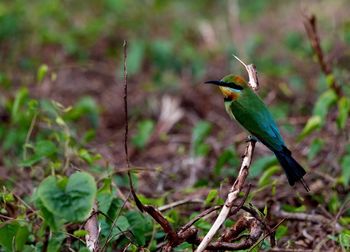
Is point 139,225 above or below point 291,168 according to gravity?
below

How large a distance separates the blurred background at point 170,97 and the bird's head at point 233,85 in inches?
22.1

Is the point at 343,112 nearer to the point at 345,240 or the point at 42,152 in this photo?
→ the point at 345,240

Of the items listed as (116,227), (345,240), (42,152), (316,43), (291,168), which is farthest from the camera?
(316,43)

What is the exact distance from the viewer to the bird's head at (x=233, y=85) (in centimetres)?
335

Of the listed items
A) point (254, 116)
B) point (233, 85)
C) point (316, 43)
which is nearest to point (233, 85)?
point (233, 85)

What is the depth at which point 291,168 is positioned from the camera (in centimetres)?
322

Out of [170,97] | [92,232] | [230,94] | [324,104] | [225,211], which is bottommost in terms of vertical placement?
[170,97]

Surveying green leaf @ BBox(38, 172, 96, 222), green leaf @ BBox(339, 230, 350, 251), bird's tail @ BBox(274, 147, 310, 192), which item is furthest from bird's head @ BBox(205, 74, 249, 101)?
green leaf @ BBox(38, 172, 96, 222)

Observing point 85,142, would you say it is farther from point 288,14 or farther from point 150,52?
point 288,14

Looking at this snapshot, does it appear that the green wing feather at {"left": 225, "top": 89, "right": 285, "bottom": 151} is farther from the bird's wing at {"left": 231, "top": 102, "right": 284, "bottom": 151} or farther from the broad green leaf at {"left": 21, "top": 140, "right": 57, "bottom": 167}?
the broad green leaf at {"left": 21, "top": 140, "right": 57, "bottom": 167}

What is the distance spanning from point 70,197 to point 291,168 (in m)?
1.28

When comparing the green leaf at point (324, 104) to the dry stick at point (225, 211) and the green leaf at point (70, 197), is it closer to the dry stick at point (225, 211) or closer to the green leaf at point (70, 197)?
the dry stick at point (225, 211)

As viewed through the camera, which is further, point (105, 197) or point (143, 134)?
point (143, 134)

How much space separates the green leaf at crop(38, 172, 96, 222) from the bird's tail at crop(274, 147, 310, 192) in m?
1.17
